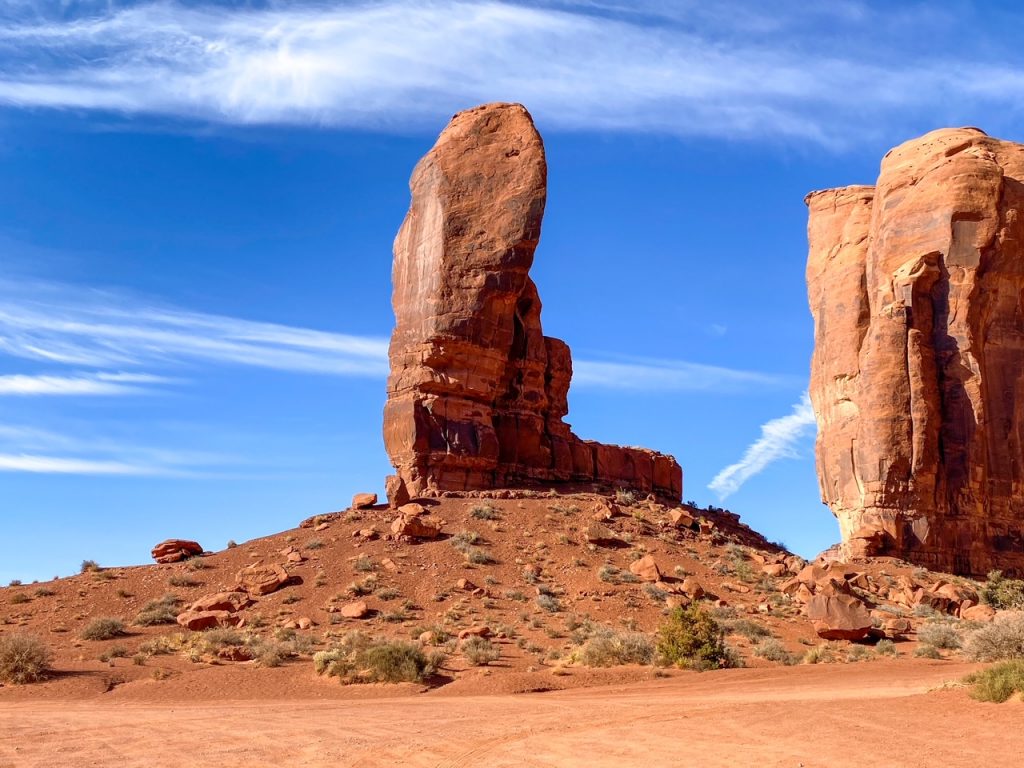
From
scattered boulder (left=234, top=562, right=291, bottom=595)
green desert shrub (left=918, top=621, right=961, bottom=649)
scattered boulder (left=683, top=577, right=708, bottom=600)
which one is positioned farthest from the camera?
scattered boulder (left=683, top=577, right=708, bottom=600)

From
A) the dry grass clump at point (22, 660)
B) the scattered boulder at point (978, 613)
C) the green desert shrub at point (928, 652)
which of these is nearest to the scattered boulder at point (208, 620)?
the dry grass clump at point (22, 660)

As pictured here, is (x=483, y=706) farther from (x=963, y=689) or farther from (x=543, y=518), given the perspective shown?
(x=543, y=518)

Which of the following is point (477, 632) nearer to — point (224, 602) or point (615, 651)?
point (615, 651)

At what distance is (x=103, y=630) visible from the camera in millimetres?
25328

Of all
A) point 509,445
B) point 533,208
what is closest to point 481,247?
point 533,208

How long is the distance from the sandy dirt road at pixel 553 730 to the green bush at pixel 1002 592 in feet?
60.9

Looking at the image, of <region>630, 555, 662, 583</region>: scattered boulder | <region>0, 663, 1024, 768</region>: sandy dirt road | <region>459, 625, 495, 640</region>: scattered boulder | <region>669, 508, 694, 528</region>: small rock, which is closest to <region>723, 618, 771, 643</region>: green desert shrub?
<region>630, 555, 662, 583</region>: scattered boulder

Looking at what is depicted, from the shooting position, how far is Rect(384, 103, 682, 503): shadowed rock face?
124 feet

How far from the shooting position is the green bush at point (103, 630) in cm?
2519

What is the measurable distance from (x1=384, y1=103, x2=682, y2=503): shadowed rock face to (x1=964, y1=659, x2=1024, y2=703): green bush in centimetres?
2425

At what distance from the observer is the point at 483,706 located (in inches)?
635

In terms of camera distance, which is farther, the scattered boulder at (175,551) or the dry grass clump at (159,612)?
the scattered boulder at (175,551)

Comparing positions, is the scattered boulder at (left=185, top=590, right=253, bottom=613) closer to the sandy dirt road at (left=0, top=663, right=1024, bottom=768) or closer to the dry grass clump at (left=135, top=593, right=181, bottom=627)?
the dry grass clump at (left=135, top=593, right=181, bottom=627)

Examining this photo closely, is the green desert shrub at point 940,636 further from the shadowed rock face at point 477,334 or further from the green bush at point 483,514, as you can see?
the shadowed rock face at point 477,334
